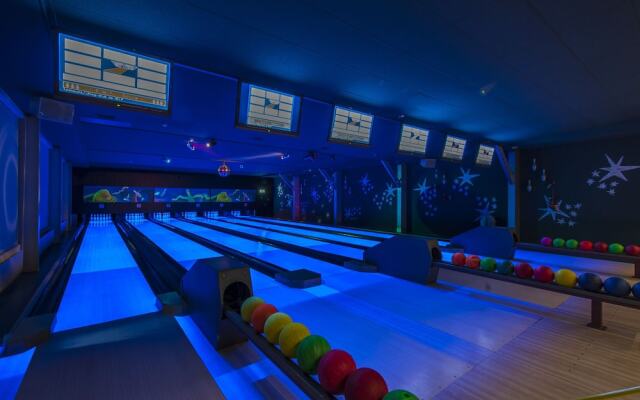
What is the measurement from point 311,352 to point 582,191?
6311 mm

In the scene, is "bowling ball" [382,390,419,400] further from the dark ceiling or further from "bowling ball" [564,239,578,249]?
"bowling ball" [564,239,578,249]

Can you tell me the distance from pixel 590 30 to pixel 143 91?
11.9 feet

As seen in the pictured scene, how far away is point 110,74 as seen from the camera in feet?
8.11

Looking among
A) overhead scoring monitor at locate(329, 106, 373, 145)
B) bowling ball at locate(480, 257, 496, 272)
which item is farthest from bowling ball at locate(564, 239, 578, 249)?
overhead scoring monitor at locate(329, 106, 373, 145)

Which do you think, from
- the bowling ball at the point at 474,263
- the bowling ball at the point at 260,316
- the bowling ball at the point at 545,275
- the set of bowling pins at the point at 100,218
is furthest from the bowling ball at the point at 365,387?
the set of bowling pins at the point at 100,218

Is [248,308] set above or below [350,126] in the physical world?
below

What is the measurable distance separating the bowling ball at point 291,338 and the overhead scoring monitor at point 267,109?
2.64 m

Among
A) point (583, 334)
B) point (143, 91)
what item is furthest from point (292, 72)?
point (583, 334)

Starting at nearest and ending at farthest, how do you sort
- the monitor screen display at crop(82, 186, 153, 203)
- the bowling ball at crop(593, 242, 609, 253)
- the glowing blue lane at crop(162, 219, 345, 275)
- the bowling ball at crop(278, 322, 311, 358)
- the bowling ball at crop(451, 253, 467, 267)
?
the bowling ball at crop(278, 322, 311, 358) < the bowling ball at crop(451, 253, 467, 267) < the glowing blue lane at crop(162, 219, 345, 275) < the bowling ball at crop(593, 242, 609, 253) < the monitor screen display at crop(82, 186, 153, 203)

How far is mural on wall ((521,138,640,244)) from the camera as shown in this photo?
15.5 feet

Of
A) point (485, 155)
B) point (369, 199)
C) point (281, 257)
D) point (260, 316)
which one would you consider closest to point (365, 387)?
point (260, 316)

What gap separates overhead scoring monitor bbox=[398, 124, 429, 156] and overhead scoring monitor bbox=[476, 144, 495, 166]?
1405 mm

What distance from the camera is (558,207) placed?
18.0 ft

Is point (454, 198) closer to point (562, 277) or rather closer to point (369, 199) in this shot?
point (369, 199)
